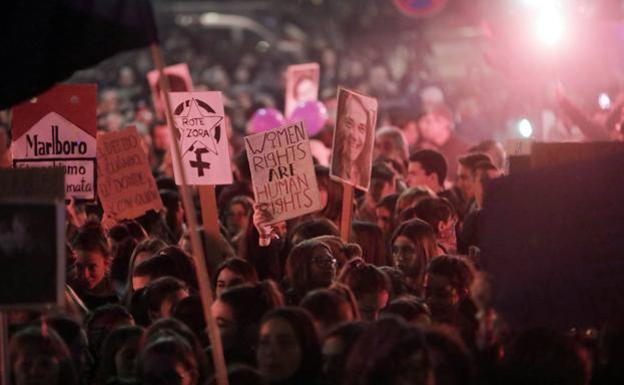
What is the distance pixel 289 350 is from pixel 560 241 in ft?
3.90

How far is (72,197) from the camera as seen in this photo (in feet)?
33.6

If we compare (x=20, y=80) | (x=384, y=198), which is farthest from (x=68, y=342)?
(x=384, y=198)

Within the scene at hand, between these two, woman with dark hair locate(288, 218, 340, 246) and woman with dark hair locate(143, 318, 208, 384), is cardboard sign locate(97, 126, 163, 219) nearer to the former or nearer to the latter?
woman with dark hair locate(288, 218, 340, 246)

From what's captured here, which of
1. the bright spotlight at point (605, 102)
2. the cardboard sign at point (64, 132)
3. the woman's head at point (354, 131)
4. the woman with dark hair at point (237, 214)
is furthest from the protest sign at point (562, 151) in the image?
the bright spotlight at point (605, 102)

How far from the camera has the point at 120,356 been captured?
739 centimetres

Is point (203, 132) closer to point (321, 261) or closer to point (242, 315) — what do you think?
point (321, 261)

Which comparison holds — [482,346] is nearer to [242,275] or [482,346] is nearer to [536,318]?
[536,318]

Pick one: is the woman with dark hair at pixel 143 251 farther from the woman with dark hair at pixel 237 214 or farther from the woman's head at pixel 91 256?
the woman with dark hair at pixel 237 214

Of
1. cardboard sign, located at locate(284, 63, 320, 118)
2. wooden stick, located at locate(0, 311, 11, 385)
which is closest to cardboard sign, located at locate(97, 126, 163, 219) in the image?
wooden stick, located at locate(0, 311, 11, 385)

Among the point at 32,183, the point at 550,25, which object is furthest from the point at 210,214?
the point at 550,25

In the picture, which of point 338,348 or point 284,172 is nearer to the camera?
point 338,348

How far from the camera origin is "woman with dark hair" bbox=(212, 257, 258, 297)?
28.0 feet

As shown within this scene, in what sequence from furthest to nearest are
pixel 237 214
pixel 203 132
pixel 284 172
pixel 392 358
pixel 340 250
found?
pixel 237 214 → pixel 203 132 → pixel 284 172 → pixel 340 250 → pixel 392 358

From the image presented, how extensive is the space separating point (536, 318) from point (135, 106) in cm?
1778
